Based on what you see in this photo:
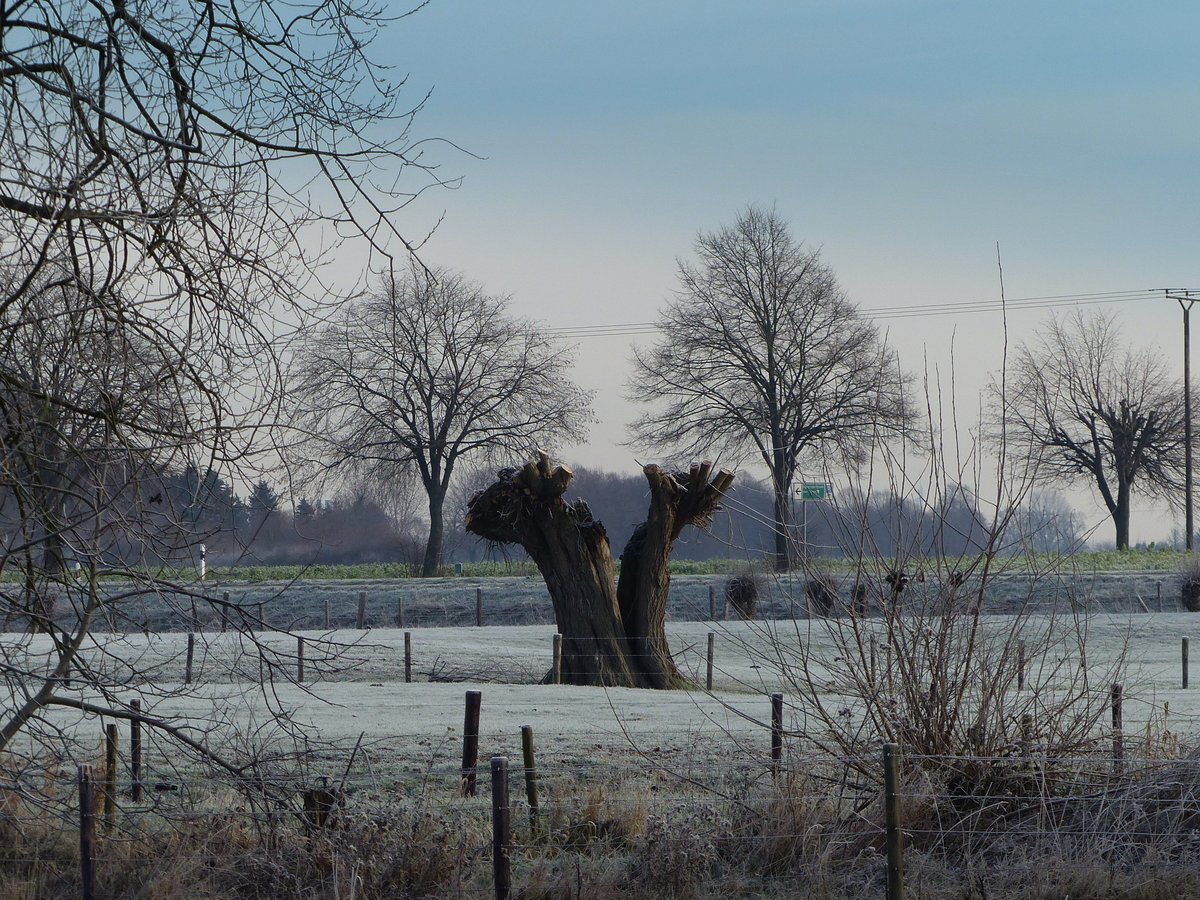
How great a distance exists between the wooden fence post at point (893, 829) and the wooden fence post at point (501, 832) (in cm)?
203

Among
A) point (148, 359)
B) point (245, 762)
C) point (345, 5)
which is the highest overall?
point (345, 5)

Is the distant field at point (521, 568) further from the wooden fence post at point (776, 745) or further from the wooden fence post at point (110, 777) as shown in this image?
the wooden fence post at point (110, 777)

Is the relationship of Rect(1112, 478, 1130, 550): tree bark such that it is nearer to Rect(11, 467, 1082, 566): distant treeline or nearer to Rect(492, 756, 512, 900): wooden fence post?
Rect(11, 467, 1082, 566): distant treeline

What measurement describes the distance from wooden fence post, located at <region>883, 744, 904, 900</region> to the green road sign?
5.63ft

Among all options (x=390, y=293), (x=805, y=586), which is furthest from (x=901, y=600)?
(x=390, y=293)

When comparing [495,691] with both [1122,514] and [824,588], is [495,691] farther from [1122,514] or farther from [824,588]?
[1122,514]

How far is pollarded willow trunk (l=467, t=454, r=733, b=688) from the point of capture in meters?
17.5

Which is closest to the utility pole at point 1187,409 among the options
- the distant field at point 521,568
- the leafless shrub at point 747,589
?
the distant field at point 521,568

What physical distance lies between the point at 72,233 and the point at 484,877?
424 cm

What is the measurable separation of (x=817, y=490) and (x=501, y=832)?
280 cm

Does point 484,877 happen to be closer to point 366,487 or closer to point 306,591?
point 306,591

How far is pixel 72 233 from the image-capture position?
16.6ft

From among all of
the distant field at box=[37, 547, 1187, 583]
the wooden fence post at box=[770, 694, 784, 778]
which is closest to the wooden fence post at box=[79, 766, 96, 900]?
the wooden fence post at box=[770, 694, 784, 778]

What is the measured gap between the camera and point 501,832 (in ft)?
21.7
